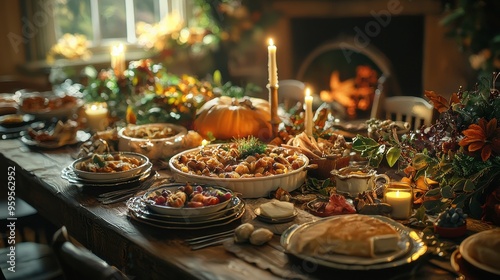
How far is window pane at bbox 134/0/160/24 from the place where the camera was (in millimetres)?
5445

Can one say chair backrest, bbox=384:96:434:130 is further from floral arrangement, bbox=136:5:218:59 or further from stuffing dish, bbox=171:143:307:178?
floral arrangement, bbox=136:5:218:59

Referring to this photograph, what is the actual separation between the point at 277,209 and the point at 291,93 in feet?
6.02

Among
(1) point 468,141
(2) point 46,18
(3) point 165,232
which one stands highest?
(2) point 46,18

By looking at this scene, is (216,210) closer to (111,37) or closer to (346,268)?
(346,268)

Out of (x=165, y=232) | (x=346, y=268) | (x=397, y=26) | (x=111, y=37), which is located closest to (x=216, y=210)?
(x=165, y=232)

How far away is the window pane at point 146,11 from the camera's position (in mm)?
5445

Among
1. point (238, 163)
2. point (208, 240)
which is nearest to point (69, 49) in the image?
point (238, 163)

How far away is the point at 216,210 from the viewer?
1.67m

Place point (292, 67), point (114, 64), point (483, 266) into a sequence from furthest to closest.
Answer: point (292, 67) < point (114, 64) < point (483, 266)

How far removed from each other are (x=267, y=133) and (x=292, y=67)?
2.97 metres

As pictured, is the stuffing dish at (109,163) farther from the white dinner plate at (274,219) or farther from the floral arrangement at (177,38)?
the floral arrangement at (177,38)

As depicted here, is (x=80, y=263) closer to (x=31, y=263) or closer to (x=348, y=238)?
(x=348, y=238)

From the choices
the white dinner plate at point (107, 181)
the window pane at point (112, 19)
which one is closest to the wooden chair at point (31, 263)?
the white dinner plate at point (107, 181)

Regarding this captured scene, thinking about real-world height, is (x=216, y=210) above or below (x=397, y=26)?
below
